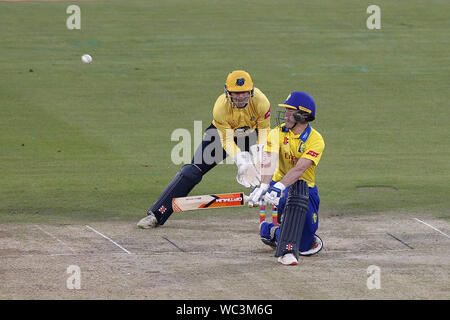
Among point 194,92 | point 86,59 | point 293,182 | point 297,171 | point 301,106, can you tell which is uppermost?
point 86,59

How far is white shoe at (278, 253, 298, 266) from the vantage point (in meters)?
9.43

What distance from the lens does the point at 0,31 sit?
25.4m

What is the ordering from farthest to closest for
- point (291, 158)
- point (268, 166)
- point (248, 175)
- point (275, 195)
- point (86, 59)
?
point (86, 59) → point (248, 175) → point (291, 158) → point (268, 166) → point (275, 195)

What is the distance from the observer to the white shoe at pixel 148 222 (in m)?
11.4

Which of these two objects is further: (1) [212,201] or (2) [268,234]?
(1) [212,201]

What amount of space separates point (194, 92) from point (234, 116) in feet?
30.7

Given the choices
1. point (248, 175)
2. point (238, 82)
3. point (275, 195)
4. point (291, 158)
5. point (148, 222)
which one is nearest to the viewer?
point (275, 195)

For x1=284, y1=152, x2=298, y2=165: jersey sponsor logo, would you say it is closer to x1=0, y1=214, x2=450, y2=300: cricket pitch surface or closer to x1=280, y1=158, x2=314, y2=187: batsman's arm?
x1=280, y1=158, x2=314, y2=187: batsman's arm

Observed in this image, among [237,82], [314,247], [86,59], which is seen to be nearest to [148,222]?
[237,82]

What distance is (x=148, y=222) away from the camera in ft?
37.6

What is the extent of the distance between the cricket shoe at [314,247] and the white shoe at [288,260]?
20.3 inches

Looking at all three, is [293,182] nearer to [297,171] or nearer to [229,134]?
[297,171]
